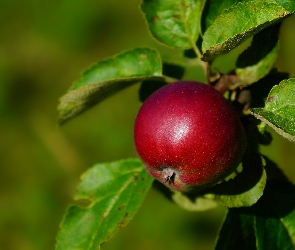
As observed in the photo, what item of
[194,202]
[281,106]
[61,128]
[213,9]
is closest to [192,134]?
[281,106]

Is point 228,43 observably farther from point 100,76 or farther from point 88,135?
point 88,135

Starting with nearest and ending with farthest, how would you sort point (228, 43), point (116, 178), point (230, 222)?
point (228, 43), point (230, 222), point (116, 178)

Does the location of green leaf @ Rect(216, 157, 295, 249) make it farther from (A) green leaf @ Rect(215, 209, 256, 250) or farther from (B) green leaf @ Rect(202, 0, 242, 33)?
(B) green leaf @ Rect(202, 0, 242, 33)

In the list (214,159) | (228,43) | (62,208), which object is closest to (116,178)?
(214,159)

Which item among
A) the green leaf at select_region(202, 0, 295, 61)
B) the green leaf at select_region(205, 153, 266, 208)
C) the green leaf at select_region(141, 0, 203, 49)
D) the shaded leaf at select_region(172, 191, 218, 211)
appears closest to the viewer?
the green leaf at select_region(202, 0, 295, 61)

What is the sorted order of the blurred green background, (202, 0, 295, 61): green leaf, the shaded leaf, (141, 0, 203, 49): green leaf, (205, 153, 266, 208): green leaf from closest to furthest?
(202, 0, 295, 61): green leaf → (205, 153, 266, 208): green leaf → (141, 0, 203, 49): green leaf → the shaded leaf → the blurred green background

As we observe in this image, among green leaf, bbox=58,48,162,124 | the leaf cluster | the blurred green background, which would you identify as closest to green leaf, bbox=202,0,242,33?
the leaf cluster

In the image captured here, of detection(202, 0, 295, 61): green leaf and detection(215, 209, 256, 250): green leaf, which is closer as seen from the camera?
detection(202, 0, 295, 61): green leaf
